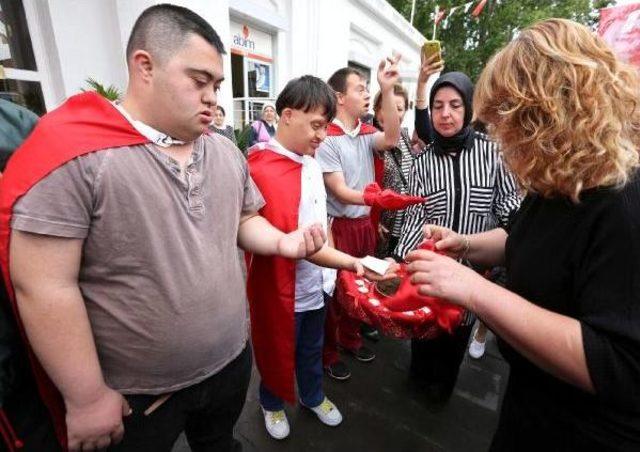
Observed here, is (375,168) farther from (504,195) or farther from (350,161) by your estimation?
(504,195)

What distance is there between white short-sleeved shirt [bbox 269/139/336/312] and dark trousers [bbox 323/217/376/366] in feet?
1.98

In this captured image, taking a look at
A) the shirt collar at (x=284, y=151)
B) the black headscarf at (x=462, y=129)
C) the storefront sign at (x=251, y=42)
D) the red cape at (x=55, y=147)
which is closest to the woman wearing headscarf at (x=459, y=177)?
the black headscarf at (x=462, y=129)

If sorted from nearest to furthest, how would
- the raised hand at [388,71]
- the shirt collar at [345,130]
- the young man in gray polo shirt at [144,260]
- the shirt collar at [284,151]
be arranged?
the young man in gray polo shirt at [144,260], the shirt collar at [284,151], the raised hand at [388,71], the shirt collar at [345,130]

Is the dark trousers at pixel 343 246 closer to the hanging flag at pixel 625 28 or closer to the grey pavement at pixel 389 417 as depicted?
the grey pavement at pixel 389 417

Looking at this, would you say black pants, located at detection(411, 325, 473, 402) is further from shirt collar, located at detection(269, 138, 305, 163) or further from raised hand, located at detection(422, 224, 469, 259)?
shirt collar, located at detection(269, 138, 305, 163)

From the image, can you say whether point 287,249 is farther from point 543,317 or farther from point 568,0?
point 568,0

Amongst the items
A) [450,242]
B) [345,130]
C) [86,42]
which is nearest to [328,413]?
[450,242]

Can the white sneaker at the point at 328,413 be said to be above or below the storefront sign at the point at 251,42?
below

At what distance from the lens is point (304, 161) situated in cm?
194

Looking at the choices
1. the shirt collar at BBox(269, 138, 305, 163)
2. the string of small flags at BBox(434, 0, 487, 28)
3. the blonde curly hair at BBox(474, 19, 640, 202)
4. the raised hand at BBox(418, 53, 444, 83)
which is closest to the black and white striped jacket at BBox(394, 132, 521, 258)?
the raised hand at BBox(418, 53, 444, 83)

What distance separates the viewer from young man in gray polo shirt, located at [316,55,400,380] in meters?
2.47

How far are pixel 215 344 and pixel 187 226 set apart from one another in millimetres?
434

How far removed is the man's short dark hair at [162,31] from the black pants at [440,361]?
6.85 feet

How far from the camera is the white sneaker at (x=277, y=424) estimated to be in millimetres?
A: 2096
